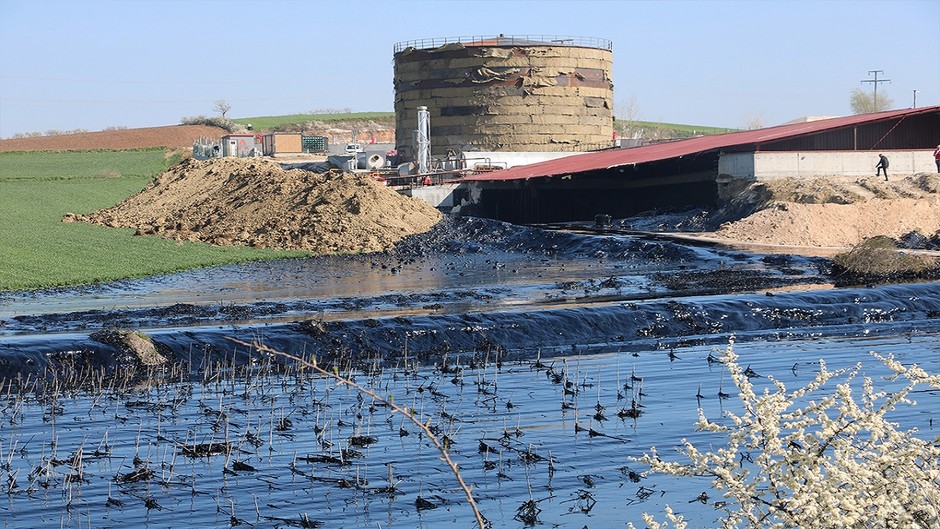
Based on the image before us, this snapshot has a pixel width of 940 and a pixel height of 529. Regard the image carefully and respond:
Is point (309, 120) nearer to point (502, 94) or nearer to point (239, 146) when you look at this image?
point (239, 146)

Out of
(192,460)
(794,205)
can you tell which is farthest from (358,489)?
(794,205)

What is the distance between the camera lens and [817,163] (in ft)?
141

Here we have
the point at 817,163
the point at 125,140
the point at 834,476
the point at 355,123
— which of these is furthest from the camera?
the point at 355,123

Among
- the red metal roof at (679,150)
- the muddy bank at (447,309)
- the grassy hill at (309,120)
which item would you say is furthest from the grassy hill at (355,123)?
the muddy bank at (447,309)

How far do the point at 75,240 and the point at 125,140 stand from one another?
6632 cm

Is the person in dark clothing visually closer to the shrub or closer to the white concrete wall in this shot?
the white concrete wall

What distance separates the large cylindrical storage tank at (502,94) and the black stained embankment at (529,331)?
43.2 m

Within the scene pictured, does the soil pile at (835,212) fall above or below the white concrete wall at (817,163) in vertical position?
below

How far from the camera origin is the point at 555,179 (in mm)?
49812

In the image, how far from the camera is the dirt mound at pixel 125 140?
97.8m

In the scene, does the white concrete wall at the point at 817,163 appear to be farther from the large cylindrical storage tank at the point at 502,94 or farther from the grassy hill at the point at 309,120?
the grassy hill at the point at 309,120

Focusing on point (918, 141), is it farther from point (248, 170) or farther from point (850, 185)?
point (248, 170)

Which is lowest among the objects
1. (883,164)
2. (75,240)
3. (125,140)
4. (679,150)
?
(75,240)

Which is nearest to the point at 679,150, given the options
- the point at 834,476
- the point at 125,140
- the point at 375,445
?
the point at 375,445
